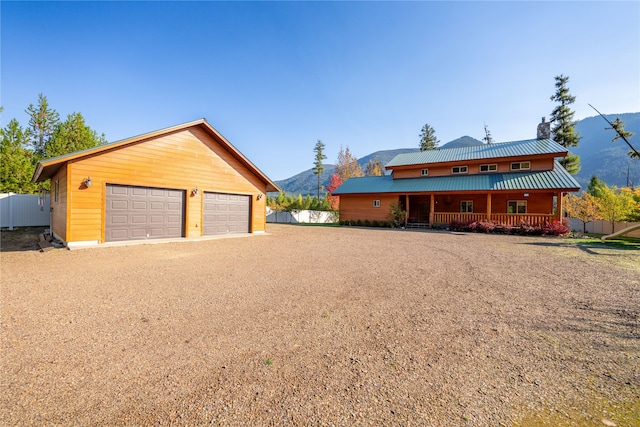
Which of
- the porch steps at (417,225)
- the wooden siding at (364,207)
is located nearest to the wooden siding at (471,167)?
the wooden siding at (364,207)

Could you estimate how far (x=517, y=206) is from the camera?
19578 millimetres

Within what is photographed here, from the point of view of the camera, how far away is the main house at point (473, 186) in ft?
58.9

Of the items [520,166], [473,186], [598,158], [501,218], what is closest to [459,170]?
[473,186]

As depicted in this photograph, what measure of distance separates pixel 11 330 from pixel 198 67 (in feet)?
45.9

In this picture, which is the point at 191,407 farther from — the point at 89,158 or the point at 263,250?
the point at 89,158

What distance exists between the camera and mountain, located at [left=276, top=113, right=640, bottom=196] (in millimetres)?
103188

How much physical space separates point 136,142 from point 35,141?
3399 centimetres

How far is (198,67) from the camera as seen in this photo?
13844mm

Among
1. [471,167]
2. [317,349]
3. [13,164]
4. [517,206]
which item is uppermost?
[471,167]

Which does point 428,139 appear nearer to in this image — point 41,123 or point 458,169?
point 458,169

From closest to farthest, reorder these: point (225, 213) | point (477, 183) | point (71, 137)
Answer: point (225, 213) < point (477, 183) < point (71, 137)

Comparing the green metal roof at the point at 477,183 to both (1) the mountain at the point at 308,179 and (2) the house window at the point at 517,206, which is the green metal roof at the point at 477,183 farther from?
(1) the mountain at the point at 308,179

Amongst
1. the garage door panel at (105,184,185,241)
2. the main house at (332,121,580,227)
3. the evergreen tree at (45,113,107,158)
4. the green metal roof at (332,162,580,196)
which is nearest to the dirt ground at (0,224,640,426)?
the garage door panel at (105,184,185,241)

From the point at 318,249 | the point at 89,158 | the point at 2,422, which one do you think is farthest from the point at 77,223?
the point at 2,422
